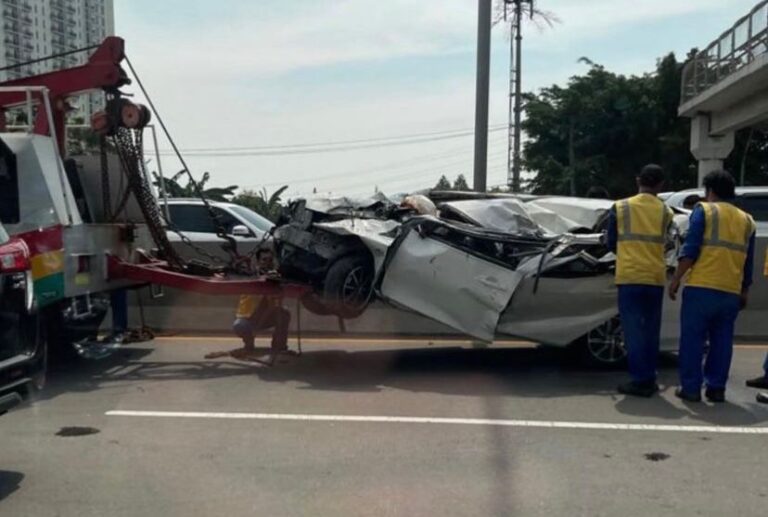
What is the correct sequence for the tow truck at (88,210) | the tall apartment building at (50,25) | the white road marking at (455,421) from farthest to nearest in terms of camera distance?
the tall apartment building at (50,25) < the tow truck at (88,210) < the white road marking at (455,421)

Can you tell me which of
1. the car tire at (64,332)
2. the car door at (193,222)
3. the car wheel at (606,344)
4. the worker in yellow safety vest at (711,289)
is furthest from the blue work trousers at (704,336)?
the car door at (193,222)

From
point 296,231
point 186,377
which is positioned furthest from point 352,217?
point 186,377

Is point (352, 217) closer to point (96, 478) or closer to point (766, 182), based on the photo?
point (96, 478)

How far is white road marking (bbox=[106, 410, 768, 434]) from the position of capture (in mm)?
6598

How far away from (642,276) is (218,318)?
6042 mm

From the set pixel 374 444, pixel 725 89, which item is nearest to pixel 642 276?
pixel 374 444

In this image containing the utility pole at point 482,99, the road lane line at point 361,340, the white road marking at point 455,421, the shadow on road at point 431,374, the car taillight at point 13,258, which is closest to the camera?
the car taillight at point 13,258

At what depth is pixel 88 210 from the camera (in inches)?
383

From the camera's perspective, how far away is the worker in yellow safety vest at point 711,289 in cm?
738

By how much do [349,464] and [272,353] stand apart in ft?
11.9

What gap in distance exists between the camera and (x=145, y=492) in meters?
5.24

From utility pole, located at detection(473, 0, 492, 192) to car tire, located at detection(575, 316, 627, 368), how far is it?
213 inches

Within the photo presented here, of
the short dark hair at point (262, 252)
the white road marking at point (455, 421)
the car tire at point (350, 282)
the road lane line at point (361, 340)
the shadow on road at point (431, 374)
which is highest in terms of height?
the short dark hair at point (262, 252)

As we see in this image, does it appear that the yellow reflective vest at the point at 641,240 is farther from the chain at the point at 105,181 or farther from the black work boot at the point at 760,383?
the chain at the point at 105,181
